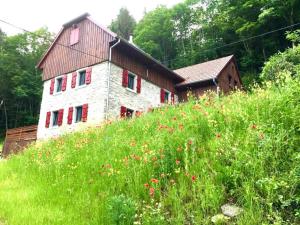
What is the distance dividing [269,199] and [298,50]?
17539 millimetres

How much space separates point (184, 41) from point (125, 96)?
3334 centimetres

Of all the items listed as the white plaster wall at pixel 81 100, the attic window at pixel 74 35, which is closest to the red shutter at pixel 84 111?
the white plaster wall at pixel 81 100

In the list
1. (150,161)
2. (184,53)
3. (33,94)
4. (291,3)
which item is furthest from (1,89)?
(150,161)

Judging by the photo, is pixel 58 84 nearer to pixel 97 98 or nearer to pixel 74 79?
pixel 74 79

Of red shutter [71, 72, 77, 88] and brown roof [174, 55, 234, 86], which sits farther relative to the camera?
brown roof [174, 55, 234, 86]

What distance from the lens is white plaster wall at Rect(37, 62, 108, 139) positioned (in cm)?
2139

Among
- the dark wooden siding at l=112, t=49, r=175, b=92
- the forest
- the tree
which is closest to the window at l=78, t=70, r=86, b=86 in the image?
the dark wooden siding at l=112, t=49, r=175, b=92

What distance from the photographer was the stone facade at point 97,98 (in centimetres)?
2150

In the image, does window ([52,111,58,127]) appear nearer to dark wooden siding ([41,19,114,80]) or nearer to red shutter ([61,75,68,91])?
red shutter ([61,75,68,91])

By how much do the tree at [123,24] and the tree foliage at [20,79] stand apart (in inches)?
468

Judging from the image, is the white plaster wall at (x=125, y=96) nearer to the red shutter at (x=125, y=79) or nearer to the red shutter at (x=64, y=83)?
the red shutter at (x=125, y=79)

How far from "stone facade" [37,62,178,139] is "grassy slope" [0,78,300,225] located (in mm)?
13327

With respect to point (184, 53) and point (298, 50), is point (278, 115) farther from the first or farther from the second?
point (184, 53)

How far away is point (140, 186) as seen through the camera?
17.5ft
